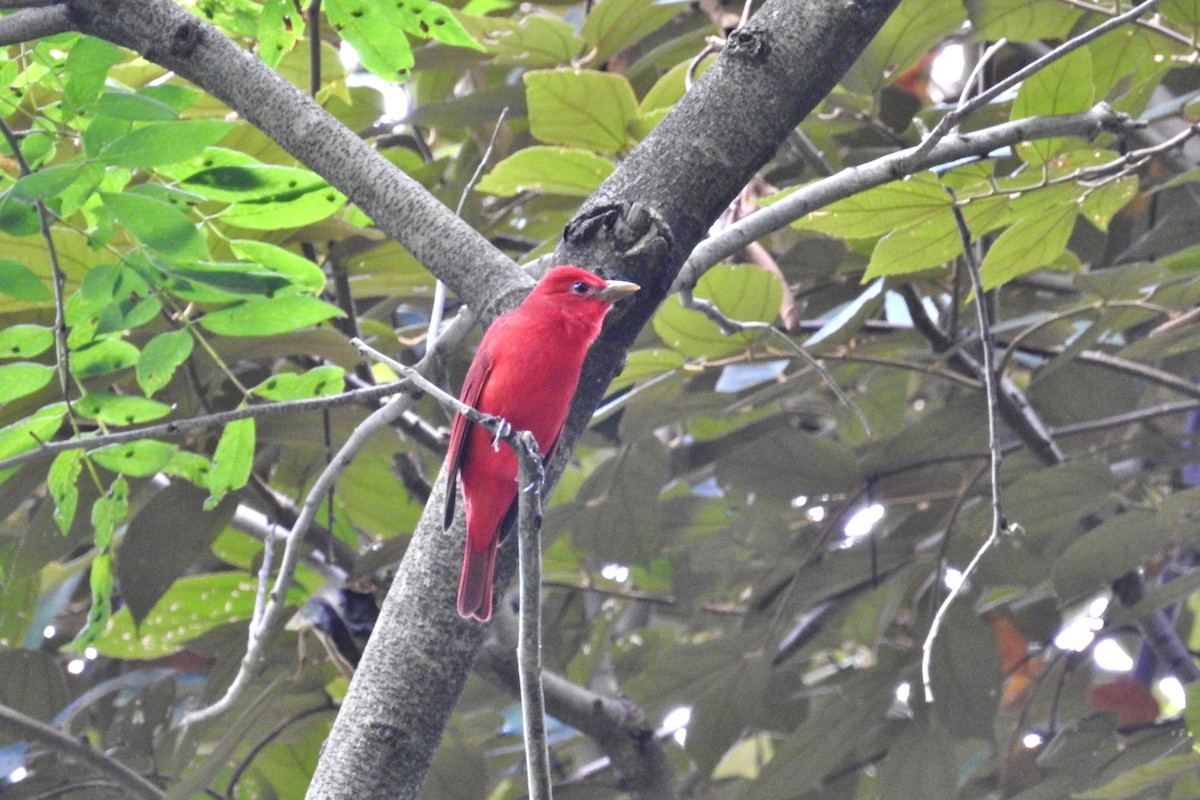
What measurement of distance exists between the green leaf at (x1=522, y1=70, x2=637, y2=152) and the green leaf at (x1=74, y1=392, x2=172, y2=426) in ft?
3.26

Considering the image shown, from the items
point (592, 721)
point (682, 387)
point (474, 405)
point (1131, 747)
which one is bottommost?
point (1131, 747)

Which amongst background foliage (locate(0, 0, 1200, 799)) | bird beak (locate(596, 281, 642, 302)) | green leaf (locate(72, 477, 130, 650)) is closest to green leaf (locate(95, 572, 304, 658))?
background foliage (locate(0, 0, 1200, 799))

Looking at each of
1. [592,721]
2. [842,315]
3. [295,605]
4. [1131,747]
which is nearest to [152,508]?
[295,605]

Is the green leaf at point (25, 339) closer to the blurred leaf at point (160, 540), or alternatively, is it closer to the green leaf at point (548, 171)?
the blurred leaf at point (160, 540)

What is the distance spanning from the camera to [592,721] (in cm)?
300

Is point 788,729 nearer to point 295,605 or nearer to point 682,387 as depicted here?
point 682,387

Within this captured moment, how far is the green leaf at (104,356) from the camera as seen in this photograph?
2324 millimetres

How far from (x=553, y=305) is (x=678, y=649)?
1437 millimetres

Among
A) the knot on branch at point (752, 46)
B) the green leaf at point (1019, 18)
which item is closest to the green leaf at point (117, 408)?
the knot on branch at point (752, 46)

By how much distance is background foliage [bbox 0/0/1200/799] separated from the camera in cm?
226

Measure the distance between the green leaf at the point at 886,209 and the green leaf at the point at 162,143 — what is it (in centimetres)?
103

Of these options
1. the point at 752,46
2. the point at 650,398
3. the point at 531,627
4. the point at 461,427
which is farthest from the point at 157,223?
the point at 650,398

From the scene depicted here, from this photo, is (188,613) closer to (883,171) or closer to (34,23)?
(34,23)

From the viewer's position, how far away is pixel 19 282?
6.97 ft
